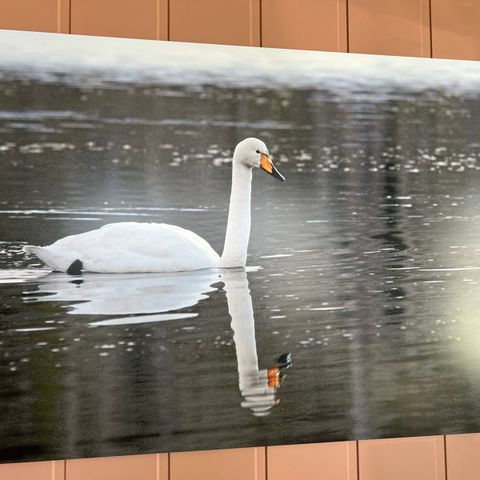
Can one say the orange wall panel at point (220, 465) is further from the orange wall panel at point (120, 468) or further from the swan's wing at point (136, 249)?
the swan's wing at point (136, 249)

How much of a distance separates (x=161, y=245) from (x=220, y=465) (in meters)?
0.49

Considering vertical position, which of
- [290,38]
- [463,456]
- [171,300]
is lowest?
Result: [463,456]

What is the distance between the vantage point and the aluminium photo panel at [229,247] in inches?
54.4

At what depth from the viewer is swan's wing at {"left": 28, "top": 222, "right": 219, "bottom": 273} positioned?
1.42 metres

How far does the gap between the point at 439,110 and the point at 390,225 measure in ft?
1.00

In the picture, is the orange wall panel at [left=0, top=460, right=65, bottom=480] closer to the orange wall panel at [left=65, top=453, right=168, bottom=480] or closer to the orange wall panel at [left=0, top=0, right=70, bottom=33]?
the orange wall panel at [left=65, top=453, right=168, bottom=480]

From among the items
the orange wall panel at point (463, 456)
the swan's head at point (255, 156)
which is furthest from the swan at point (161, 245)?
the orange wall panel at point (463, 456)

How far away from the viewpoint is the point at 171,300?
1.43 meters

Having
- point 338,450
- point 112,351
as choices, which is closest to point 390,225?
point 338,450

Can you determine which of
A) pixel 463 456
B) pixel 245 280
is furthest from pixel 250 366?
pixel 463 456

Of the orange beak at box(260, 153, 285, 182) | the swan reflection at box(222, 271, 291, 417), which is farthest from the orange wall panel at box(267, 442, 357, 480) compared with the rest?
the orange beak at box(260, 153, 285, 182)

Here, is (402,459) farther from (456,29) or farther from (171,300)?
(456,29)

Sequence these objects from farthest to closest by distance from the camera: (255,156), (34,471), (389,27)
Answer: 1. (389,27)
2. (255,156)
3. (34,471)

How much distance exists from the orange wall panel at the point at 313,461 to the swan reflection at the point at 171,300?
0.14m
